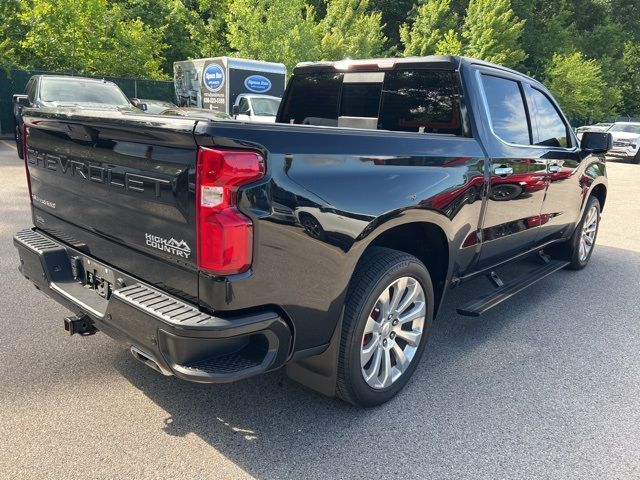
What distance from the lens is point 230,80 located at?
19.2 meters

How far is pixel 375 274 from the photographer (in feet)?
8.80

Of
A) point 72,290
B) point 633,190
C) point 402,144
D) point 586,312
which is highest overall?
point 402,144

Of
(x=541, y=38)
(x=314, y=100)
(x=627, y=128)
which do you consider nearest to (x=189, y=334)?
(x=314, y=100)

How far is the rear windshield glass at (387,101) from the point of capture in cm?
357

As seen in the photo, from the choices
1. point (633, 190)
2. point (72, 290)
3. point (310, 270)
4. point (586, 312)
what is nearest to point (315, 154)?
point (310, 270)

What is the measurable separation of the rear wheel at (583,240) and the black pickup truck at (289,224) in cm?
189

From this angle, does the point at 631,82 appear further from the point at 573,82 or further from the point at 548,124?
the point at 548,124

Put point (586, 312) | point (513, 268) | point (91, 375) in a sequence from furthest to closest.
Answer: point (513, 268) < point (586, 312) < point (91, 375)

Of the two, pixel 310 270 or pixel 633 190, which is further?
pixel 633 190

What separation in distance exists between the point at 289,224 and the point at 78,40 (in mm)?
21113

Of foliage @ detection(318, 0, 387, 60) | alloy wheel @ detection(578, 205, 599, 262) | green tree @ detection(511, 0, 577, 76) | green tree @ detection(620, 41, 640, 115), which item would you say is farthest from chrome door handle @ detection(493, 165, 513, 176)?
green tree @ detection(620, 41, 640, 115)

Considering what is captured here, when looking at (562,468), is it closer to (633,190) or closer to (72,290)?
(72,290)

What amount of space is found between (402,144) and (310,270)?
92 centimetres

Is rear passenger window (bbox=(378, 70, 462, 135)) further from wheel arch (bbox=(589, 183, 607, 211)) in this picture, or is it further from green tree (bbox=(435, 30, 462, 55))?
green tree (bbox=(435, 30, 462, 55))
